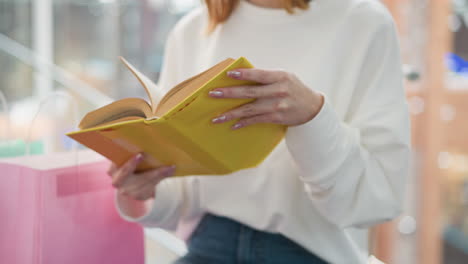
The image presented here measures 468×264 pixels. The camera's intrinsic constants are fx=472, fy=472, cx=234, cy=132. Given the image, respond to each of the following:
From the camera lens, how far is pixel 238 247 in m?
0.98

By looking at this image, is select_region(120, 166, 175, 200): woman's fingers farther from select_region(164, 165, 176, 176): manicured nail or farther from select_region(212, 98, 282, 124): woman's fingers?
select_region(212, 98, 282, 124): woman's fingers

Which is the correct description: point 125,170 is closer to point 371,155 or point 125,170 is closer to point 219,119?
point 219,119

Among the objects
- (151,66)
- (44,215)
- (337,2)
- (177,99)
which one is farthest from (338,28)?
(151,66)

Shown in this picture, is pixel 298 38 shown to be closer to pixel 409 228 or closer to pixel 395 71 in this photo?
pixel 395 71

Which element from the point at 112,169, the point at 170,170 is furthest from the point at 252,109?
the point at 112,169

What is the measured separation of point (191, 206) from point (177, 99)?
484 millimetres

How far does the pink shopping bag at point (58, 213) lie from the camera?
882 mm

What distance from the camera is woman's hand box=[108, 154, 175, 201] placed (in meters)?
0.89

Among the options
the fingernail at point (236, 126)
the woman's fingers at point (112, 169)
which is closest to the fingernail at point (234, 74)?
the fingernail at point (236, 126)

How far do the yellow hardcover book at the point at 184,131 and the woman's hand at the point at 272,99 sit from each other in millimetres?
12

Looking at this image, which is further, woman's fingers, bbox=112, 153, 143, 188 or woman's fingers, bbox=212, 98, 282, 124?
woman's fingers, bbox=112, 153, 143, 188

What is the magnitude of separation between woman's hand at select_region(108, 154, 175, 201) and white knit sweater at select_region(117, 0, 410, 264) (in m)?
0.05

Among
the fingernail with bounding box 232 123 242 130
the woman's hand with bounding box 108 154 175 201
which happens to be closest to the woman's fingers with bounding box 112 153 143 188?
the woman's hand with bounding box 108 154 175 201

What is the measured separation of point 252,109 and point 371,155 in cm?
33
